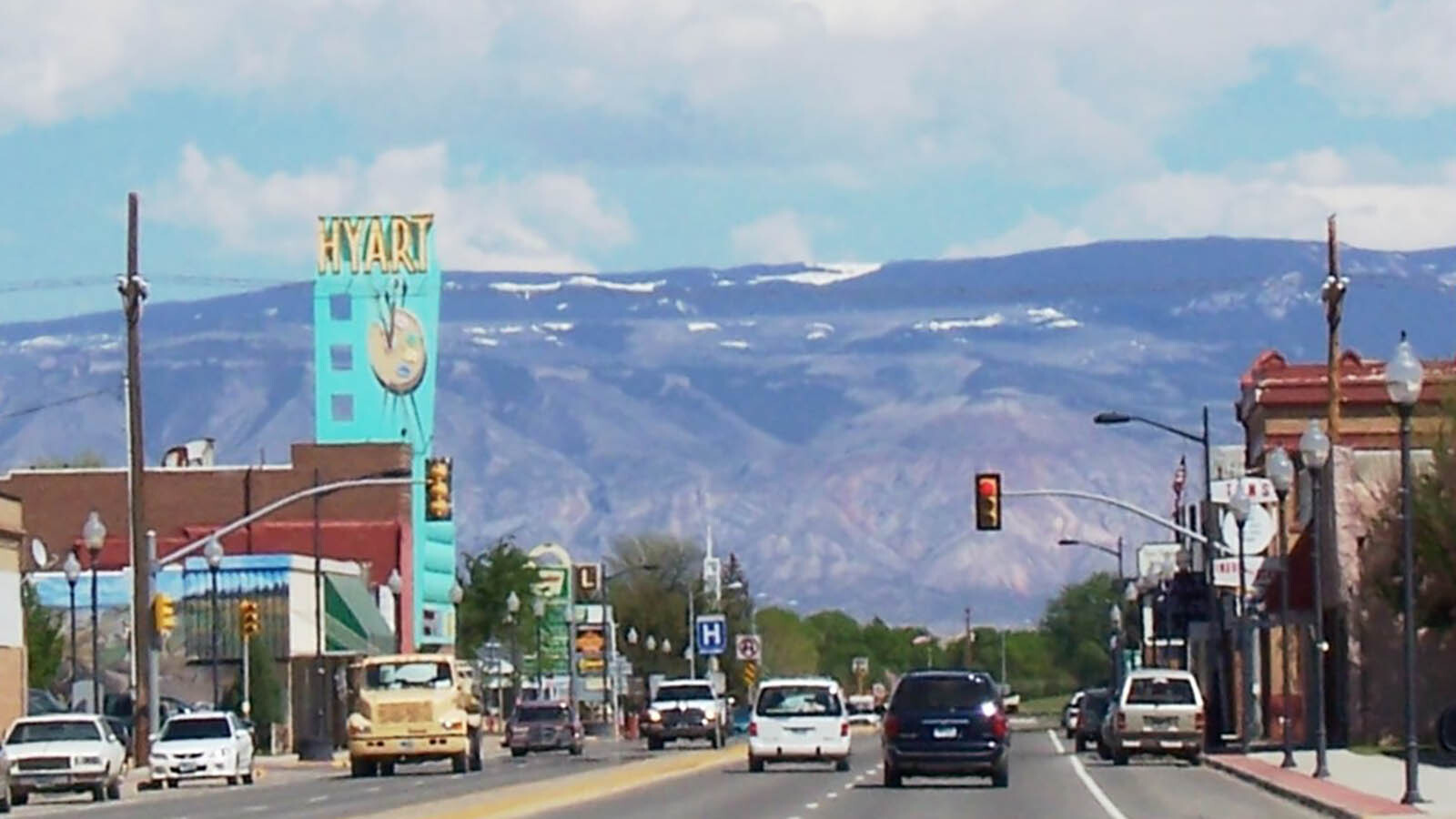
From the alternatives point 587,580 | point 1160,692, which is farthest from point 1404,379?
point 587,580

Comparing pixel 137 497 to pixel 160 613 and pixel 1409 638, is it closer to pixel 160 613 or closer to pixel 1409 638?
pixel 160 613

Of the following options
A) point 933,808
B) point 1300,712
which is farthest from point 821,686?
point 1300,712

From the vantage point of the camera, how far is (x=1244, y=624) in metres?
68.3

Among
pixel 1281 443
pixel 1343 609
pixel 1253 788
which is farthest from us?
pixel 1281 443

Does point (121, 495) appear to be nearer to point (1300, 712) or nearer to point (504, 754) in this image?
point (504, 754)

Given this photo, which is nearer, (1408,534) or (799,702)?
(1408,534)

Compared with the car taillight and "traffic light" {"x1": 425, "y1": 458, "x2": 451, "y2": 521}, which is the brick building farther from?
"traffic light" {"x1": 425, "y1": 458, "x2": 451, "y2": 521}

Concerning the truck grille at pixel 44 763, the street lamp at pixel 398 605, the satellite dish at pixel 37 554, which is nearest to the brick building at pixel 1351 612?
the truck grille at pixel 44 763

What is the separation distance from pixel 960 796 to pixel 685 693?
41337 millimetres

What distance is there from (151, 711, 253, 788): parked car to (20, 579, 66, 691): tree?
2668 centimetres

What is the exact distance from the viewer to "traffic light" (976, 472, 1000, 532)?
2709 inches

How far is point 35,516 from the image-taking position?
127562mm

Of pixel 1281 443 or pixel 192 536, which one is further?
pixel 192 536

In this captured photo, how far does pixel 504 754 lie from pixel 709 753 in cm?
1262
